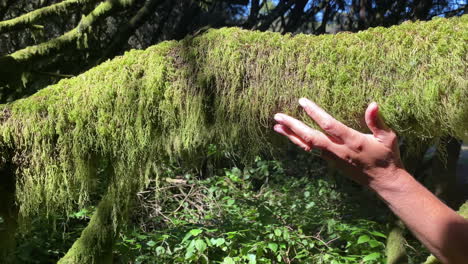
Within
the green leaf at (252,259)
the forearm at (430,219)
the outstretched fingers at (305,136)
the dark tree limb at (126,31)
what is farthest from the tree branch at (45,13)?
the forearm at (430,219)

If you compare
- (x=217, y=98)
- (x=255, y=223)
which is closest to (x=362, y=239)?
(x=255, y=223)

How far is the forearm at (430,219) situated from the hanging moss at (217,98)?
0.47m

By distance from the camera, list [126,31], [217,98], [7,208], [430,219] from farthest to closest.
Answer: [126,31]
[7,208]
[217,98]
[430,219]

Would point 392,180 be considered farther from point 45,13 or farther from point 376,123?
point 45,13

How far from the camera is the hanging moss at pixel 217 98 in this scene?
1.36 metres

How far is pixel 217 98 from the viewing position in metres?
1.55

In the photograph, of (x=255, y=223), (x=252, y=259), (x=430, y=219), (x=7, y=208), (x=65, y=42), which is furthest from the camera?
(x=255, y=223)

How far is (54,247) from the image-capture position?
4.03m

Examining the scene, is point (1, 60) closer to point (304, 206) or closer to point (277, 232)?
point (277, 232)

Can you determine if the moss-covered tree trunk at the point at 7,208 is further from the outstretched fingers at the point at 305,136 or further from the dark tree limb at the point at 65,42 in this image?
the dark tree limb at the point at 65,42

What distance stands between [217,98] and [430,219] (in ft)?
2.83

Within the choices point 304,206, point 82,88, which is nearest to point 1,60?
point 82,88

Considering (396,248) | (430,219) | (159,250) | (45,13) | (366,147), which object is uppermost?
(45,13)

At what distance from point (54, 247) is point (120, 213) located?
98.9 inches
